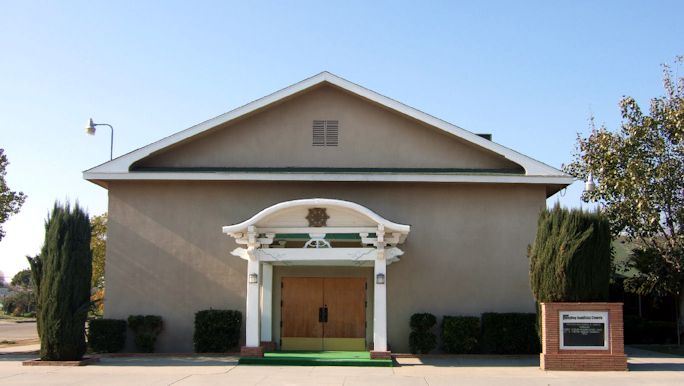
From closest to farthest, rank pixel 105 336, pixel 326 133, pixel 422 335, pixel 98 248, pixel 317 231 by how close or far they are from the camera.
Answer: pixel 317 231 < pixel 422 335 < pixel 105 336 < pixel 326 133 < pixel 98 248

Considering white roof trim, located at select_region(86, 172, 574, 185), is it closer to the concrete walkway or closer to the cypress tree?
the cypress tree

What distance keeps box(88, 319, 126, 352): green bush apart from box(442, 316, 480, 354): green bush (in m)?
9.64

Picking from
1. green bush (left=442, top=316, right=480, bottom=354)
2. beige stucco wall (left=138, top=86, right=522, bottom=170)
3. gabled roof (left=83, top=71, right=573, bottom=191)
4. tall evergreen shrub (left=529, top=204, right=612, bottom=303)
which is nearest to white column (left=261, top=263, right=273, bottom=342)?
gabled roof (left=83, top=71, right=573, bottom=191)

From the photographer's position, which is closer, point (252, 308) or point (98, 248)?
point (252, 308)

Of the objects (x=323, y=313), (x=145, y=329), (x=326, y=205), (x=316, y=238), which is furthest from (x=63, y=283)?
(x=323, y=313)

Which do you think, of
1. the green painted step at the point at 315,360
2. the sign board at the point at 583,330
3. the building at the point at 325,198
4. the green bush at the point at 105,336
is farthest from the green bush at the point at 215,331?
the sign board at the point at 583,330

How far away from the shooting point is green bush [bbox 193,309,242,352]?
2123 centimetres

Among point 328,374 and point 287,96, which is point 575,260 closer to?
point 328,374

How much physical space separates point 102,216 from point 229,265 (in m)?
25.6

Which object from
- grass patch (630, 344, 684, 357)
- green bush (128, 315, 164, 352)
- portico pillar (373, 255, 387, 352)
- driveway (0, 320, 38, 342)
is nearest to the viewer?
portico pillar (373, 255, 387, 352)

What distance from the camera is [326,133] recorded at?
75.2 feet

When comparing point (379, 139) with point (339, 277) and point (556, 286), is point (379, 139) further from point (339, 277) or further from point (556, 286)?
point (556, 286)

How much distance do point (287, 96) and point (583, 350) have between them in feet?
37.1

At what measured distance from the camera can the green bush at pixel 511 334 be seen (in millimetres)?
20844
